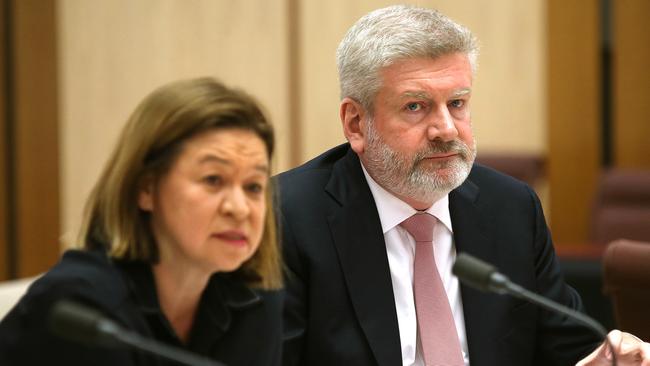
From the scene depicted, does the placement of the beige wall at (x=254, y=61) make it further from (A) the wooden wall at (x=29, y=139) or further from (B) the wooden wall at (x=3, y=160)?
(B) the wooden wall at (x=3, y=160)

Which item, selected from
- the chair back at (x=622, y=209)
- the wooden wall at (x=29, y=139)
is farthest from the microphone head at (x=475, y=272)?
the wooden wall at (x=29, y=139)

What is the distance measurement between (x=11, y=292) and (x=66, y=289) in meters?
0.57

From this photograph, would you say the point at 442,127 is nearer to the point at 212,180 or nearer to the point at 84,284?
the point at 212,180

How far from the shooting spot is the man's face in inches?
85.7

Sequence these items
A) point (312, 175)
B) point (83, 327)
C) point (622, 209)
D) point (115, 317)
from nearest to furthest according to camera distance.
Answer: point (83, 327) < point (115, 317) < point (312, 175) < point (622, 209)

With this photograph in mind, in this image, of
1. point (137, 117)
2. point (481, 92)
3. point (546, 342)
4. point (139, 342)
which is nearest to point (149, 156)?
point (137, 117)

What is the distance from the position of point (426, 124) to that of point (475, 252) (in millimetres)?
322

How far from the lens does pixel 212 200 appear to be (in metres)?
1.61

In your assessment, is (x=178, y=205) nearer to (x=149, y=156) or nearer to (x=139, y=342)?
(x=149, y=156)

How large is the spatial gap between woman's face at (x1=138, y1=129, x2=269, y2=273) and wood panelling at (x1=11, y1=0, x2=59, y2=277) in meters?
4.84

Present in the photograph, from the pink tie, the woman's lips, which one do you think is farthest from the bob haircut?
the pink tie

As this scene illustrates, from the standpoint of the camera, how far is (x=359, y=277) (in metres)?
2.23

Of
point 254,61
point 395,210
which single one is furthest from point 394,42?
point 254,61

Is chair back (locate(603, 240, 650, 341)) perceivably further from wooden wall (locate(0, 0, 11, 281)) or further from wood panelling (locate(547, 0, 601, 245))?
wooden wall (locate(0, 0, 11, 281))
